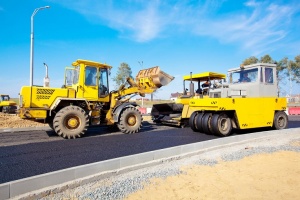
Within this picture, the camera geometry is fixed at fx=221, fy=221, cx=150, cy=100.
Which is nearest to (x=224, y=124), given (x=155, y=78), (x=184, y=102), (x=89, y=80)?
(x=184, y=102)

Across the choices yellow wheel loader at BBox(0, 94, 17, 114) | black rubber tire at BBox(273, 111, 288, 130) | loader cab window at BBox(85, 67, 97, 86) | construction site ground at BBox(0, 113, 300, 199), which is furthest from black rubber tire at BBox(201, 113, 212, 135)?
yellow wheel loader at BBox(0, 94, 17, 114)

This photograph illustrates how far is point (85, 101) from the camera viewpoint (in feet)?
28.7

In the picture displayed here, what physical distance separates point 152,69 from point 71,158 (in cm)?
611

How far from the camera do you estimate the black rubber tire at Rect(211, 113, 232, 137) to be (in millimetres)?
8289

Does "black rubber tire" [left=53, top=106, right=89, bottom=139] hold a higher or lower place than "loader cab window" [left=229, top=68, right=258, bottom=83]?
lower

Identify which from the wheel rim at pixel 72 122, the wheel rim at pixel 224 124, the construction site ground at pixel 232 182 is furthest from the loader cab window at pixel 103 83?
the construction site ground at pixel 232 182

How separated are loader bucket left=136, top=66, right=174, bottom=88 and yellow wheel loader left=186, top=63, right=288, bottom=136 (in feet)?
5.56

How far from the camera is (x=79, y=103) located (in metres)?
8.80

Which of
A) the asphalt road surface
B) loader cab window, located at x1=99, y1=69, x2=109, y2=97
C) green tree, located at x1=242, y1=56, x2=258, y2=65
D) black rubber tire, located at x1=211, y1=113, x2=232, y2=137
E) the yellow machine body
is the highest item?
green tree, located at x1=242, y1=56, x2=258, y2=65

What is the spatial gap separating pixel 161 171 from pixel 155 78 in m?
6.04

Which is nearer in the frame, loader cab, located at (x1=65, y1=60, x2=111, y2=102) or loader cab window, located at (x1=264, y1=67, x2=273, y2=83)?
loader cab, located at (x1=65, y1=60, x2=111, y2=102)

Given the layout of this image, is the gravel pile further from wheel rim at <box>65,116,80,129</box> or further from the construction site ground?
wheel rim at <box>65,116,80,129</box>

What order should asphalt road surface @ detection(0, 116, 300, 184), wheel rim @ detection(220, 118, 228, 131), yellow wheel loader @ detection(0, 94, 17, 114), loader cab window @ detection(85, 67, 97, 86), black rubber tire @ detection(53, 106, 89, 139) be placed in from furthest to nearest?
yellow wheel loader @ detection(0, 94, 17, 114), loader cab window @ detection(85, 67, 97, 86), wheel rim @ detection(220, 118, 228, 131), black rubber tire @ detection(53, 106, 89, 139), asphalt road surface @ detection(0, 116, 300, 184)

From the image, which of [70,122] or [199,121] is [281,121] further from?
[70,122]
